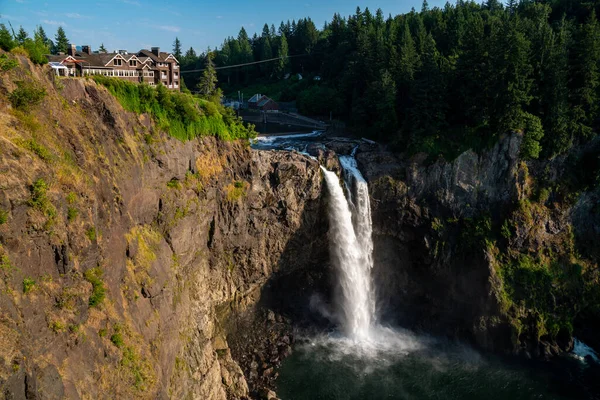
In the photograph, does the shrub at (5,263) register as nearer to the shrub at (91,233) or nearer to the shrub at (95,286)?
the shrub at (95,286)

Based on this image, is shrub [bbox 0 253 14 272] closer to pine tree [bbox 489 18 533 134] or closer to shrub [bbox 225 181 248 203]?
shrub [bbox 225 181 248 203]

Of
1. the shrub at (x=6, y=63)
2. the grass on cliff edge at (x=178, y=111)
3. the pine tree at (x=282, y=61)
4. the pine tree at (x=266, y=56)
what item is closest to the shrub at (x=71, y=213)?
the shrub at (x=6, y=63)

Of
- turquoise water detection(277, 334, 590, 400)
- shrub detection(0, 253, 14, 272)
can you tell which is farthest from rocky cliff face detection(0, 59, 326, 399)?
turquoise water detection(277, 334, 590, 400)

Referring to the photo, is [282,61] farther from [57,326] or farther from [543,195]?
[57,326]

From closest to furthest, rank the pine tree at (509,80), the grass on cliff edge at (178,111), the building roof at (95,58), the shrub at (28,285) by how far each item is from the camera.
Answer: the shrub at (28,285)
the grass on cliff edge at (178,111)
the building roof at (95,58)
the pine tree at (509,80)

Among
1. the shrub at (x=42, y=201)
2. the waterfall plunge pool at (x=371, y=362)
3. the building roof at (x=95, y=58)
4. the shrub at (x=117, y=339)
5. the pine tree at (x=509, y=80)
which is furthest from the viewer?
the pine tree at (x=509, y=80)

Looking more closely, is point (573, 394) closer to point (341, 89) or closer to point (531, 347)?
point (531, 347)
